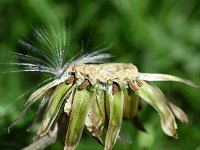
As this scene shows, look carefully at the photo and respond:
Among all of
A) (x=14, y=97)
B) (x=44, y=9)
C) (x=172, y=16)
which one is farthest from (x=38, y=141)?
(x=172, y=16)

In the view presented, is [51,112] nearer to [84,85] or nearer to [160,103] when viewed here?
[84,85]

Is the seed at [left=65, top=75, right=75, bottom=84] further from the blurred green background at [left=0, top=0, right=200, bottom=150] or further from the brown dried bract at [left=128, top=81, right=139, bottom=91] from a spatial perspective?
the blurred green background at [left=0, top=0, right=200, bottom=150]

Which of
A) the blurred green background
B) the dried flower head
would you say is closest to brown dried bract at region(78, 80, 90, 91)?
the dried flower head

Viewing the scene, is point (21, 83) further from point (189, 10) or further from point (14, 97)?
point (189, 10)

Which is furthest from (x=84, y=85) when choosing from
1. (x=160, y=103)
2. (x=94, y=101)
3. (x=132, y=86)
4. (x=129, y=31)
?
(x=129, y=31)

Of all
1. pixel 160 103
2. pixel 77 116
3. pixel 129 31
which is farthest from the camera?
pixel 129 31

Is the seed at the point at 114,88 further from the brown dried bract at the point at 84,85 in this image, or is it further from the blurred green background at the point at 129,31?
the blurred green background at the point at 129,31
